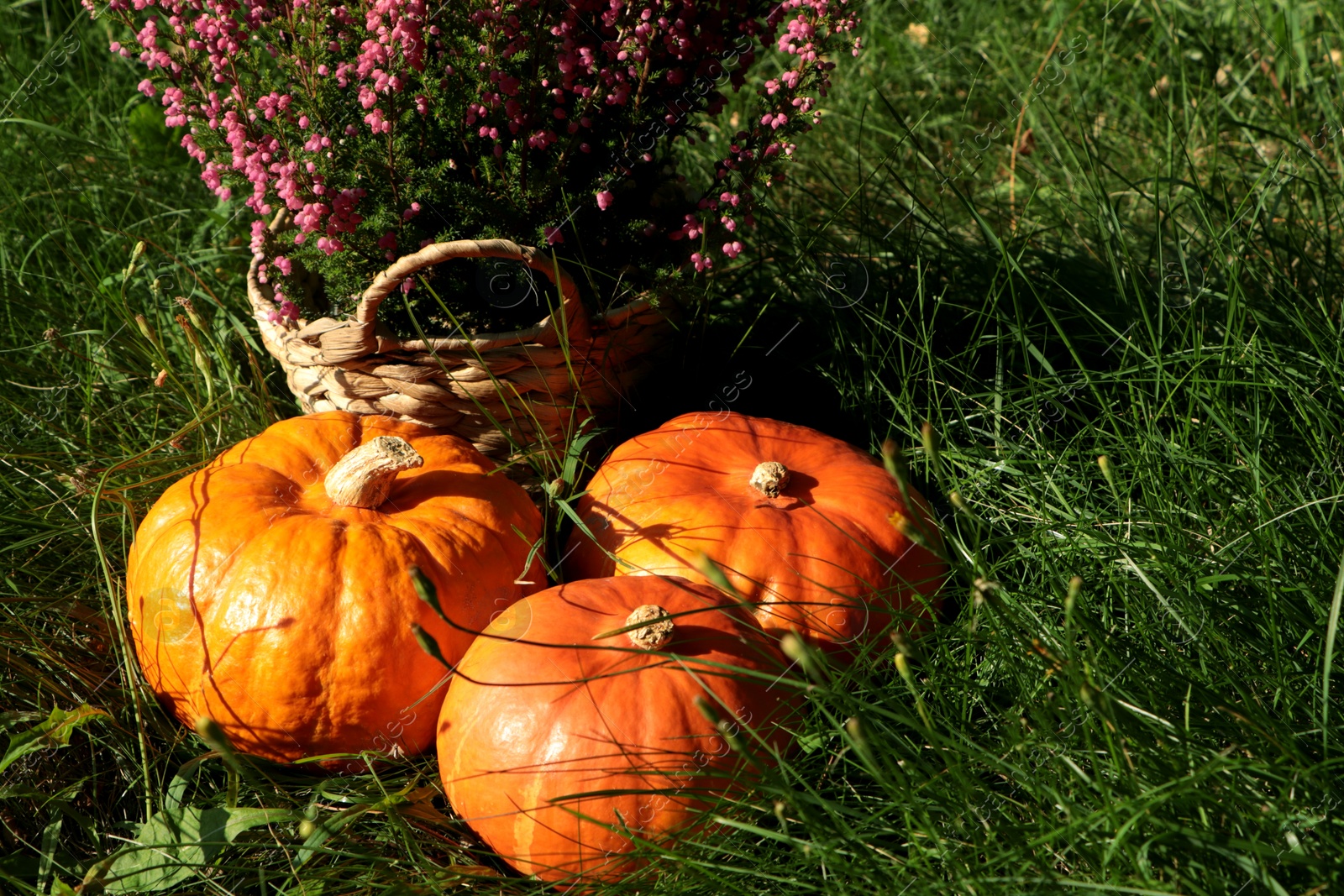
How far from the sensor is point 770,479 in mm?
1854

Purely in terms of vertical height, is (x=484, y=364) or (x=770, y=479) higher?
(x=484, y=364)

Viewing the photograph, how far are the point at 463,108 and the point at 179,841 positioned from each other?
1.24 m

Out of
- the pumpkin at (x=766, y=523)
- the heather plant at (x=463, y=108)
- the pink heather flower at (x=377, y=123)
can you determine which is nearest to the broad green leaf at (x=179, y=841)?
the pumpkin at (x=766, y=523)

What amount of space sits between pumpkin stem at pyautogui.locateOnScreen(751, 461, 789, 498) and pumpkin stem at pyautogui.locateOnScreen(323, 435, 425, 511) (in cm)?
58

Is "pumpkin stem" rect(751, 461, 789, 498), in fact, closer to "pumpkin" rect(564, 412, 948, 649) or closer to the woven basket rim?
"pumpkin" rect(564, 412, 948, 649)

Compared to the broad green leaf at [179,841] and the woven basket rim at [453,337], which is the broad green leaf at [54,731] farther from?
the woven basket rim at [453,337]

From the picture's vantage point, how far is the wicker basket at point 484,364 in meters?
1.84

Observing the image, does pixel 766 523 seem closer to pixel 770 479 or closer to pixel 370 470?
pixel 770 479

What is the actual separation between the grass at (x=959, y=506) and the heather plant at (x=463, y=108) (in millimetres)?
302

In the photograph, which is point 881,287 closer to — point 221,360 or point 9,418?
point 221,360

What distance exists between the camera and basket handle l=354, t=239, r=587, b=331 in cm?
168

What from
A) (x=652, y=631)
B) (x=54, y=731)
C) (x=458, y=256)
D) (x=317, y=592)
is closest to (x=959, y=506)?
(x=652, y=631)

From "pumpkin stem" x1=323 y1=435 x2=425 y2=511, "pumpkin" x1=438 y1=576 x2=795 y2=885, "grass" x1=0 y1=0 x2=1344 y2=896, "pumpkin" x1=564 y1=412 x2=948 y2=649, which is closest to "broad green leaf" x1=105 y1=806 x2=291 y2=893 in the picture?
"grass" x1=0 y1=0 x2=1344 y2=896

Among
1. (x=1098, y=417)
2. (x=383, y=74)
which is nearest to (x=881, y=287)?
(x=1098, y=417)
